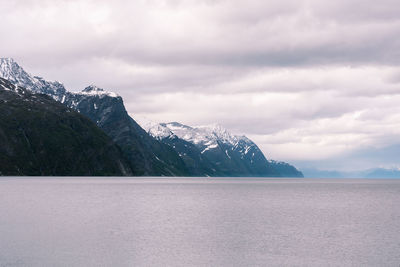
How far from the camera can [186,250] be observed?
6372cm

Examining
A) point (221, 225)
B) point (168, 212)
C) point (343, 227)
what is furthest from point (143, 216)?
point (343, 227)

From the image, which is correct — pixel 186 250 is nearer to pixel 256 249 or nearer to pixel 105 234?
pixel 256 249

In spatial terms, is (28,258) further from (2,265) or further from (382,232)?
(382,232)

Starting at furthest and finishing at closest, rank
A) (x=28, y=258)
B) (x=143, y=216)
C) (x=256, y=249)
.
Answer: (x=143, y=216)
(x=256, y=249)
(x=28, y=258)

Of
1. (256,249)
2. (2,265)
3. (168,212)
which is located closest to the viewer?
(2,265)

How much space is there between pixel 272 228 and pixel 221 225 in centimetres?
1018

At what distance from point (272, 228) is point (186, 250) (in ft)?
92.7

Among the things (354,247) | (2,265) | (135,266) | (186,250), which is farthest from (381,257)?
(2,265)

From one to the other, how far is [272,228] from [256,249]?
23.8 meters

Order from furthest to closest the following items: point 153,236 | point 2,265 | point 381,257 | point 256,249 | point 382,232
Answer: point 382,232
point 153,236
point 256,249
point 381,257
point 2,265

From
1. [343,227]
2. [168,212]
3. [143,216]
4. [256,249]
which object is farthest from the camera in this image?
[168,212]

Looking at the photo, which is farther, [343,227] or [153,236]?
[343,227]

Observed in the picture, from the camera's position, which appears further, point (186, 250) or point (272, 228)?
point (272, 228)

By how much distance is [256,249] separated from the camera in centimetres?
6475
